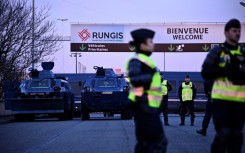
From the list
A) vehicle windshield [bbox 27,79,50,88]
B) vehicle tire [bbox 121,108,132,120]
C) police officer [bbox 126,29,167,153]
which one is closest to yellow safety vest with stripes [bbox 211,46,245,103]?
police officer [bbox 126,29,167,153]

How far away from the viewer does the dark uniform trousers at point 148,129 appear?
277 inches

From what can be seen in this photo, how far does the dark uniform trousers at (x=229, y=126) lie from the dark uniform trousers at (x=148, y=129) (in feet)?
2.78

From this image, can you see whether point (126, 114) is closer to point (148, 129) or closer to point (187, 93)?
point (187, 93)

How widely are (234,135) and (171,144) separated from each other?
5811 mm

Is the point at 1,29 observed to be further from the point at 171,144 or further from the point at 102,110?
the point at 171,144

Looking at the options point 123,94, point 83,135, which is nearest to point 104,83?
point 123,94

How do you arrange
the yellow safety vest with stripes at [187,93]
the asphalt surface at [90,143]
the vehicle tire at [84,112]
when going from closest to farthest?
the asphalt surface at [90,143]
the yellow safety vest with stripes at [187,93]
the vehicle tire at [84,112]

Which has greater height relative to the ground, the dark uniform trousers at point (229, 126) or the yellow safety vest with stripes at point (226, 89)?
the yellow safety vest with stripes at point (226, 89)

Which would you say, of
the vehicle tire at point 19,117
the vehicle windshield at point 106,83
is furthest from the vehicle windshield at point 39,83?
the vehicle windshield at point 106,83

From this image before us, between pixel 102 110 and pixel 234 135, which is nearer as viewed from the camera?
pixel 234 135

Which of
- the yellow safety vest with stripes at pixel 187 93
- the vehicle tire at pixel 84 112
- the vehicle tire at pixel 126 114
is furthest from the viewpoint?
the vehicle tire at pixel 84 112

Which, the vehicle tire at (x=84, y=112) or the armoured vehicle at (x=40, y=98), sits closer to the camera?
the armoured vehicle at (x=40, y=98)

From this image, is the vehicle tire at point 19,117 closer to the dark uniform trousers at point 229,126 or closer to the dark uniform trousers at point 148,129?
the dark uniform trousers at point 229,126

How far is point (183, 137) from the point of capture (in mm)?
15469
